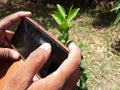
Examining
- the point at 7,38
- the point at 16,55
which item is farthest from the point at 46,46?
the point at 7,38

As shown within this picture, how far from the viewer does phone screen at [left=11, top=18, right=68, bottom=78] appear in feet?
4.18

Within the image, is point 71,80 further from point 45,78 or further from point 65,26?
point 65,26

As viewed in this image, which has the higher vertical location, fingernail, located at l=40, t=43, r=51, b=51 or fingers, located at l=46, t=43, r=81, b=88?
fingernail, located at l=40, t=43, r=51, b=51

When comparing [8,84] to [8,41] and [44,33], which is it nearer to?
[44,33]

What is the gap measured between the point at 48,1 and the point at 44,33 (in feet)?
10.6

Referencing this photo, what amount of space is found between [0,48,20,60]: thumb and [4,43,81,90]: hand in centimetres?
23

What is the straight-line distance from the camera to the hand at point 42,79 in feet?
3.73

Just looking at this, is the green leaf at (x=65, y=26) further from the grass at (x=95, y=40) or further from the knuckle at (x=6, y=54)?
the grass at (x=95, y=40)

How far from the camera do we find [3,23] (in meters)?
1.61

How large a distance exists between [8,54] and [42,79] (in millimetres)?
301

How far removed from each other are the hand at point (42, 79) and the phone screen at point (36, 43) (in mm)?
80

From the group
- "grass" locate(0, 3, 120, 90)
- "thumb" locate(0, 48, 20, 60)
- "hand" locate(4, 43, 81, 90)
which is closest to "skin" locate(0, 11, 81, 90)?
"hand" locate(4, 43, 81, 90)

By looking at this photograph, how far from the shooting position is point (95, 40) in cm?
346

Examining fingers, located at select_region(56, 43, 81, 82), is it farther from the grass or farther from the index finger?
the grass
